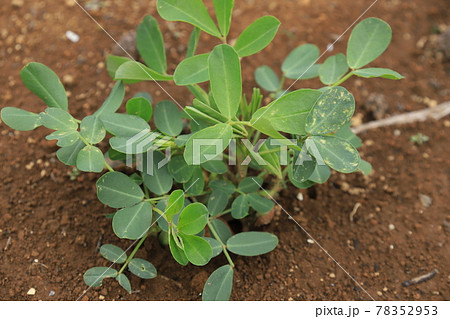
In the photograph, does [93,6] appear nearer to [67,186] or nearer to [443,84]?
[67,186]

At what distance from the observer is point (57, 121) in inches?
46.6

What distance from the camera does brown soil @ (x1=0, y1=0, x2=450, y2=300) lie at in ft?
4.37

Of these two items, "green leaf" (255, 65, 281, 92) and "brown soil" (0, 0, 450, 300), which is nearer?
"brown soil" (0, 0, 450, 300)

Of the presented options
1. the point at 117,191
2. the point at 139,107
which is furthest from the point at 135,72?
the point at 117,191

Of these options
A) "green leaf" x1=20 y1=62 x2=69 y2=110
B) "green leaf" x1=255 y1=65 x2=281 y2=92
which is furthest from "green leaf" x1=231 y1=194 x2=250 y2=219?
"green leaf" x1=20 y1=62 x2=69 y2=110

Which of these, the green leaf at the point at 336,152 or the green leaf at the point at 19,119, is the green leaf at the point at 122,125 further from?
the green leaf at the point at 336,152

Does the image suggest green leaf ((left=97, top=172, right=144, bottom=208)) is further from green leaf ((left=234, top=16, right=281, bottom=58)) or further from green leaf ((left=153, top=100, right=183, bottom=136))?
green leaf ((left=234, top=16, right=281, bottom=58))

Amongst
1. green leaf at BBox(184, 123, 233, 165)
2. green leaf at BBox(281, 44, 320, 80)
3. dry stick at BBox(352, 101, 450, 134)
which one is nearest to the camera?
green leaf at BBox(184, 123, 233, 165)

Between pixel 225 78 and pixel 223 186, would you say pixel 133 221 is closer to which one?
pixel 223 186

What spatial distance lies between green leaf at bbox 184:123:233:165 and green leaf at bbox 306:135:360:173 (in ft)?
0.69

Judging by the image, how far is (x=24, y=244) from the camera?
1350mm

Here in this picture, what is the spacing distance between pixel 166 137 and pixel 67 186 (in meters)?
0.46

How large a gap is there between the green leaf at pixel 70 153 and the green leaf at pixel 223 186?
0.37 metres

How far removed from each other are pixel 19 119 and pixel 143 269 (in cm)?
52
